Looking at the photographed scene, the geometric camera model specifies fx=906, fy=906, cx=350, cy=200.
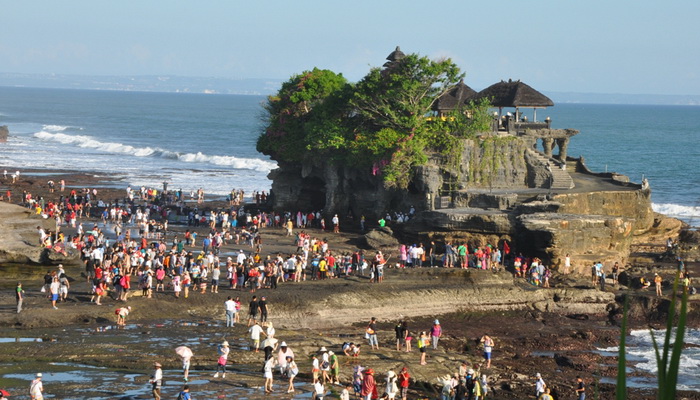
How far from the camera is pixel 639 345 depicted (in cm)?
2892

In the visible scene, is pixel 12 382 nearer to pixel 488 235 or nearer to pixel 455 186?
pixel 488 235

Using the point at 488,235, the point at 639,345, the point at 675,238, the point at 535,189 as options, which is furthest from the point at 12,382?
the point at 675,238

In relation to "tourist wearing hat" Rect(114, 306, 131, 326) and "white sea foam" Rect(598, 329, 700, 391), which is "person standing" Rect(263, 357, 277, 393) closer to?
"tourist wearing hat" Rect(114, 306, 131, 326)

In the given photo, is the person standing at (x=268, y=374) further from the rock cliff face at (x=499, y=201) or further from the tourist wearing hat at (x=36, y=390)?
the rock cliff face at (x=499, y=201)

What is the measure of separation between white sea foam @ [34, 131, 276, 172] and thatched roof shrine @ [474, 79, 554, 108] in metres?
39.4

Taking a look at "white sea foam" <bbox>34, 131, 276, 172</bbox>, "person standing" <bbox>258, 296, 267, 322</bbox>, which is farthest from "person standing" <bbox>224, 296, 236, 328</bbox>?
"white sea foam" <bbox>34, 131, 276, 172</bbox>

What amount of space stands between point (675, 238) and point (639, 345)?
60.1 feet

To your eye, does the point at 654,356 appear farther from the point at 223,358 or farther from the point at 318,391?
the point at 223,358

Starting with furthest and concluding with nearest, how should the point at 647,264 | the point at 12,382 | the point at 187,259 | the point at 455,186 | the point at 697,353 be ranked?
the point at 455,186
the point at 647,264
the point at 187,259
the point at 697,353
the point at 12,382

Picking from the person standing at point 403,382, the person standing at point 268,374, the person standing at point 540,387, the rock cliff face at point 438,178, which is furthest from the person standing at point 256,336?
the rock cliff face at point 438,178

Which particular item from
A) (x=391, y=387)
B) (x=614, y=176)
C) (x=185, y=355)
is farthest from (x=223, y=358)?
(x=614, y=176)

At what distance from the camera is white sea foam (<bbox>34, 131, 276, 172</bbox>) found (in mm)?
88562

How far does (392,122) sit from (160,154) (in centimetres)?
5553

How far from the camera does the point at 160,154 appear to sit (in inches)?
3762
